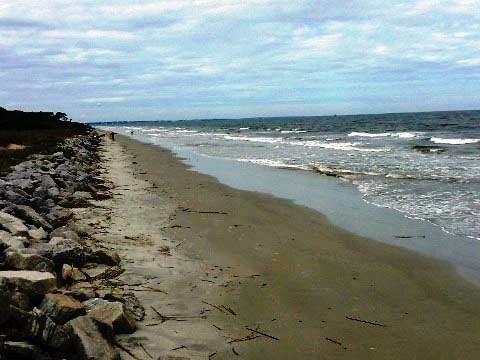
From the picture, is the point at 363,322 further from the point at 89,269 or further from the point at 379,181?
the point at 379,181

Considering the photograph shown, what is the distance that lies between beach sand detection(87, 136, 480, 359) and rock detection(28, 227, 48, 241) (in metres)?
1.00

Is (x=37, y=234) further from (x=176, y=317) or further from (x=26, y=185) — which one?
(x=26, y=185)

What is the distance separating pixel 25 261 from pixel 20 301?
924 millimetres

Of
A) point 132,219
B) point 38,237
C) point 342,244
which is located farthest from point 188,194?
point 38,237

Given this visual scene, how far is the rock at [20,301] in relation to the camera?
381 centimetres

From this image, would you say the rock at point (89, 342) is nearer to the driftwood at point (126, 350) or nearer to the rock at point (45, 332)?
the rock at point (45, 332)

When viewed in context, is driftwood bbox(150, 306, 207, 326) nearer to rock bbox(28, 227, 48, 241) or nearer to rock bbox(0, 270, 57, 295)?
rock bbox(0, 270, 57, 295)

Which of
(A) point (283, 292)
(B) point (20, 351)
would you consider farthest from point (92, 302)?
(A) point (283, 292)

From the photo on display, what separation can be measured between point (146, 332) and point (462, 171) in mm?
15841

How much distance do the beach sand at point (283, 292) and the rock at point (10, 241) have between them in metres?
1.20

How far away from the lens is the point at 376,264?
6.62 m

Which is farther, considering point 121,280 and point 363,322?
point 121,280

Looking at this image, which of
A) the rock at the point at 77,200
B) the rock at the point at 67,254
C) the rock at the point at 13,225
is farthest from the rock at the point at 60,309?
the rock at the point at 77,200

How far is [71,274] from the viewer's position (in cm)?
504
